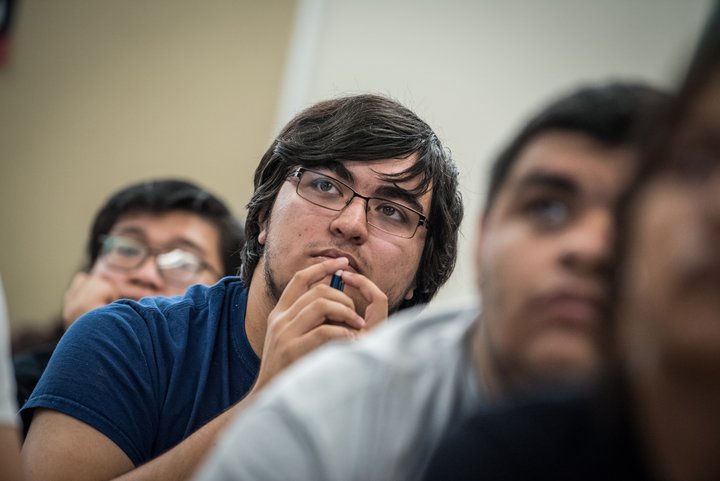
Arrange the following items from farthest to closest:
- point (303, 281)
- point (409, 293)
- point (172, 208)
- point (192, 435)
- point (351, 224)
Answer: point (172, 208) → point (409, 293) → point (351, 224) → point (303, 281) → point (192, 435)

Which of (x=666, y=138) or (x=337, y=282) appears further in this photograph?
(x=337, y=282)

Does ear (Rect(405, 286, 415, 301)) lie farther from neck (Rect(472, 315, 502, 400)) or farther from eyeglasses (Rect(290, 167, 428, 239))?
neck (Rect(472, 315, 502, 400))

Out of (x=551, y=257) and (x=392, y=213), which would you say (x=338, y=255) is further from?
(x=551, y=257)

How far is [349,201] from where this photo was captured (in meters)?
1.47

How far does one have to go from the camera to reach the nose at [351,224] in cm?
142

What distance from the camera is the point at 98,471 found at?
118 centimetres

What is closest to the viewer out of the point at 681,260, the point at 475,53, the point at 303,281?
the point at 681,260

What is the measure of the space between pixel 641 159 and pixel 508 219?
186 mm

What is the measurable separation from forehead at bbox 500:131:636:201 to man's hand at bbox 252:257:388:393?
43 cm

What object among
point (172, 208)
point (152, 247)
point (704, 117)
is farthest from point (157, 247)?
point (704, 117)

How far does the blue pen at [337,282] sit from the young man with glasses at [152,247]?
664 millimetres

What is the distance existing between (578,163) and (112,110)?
2623 mm

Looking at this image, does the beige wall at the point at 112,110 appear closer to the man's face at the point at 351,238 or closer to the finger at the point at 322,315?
the man's face at the point at 351,238

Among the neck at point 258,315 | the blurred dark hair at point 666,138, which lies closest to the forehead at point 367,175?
the neck at point 258,315
